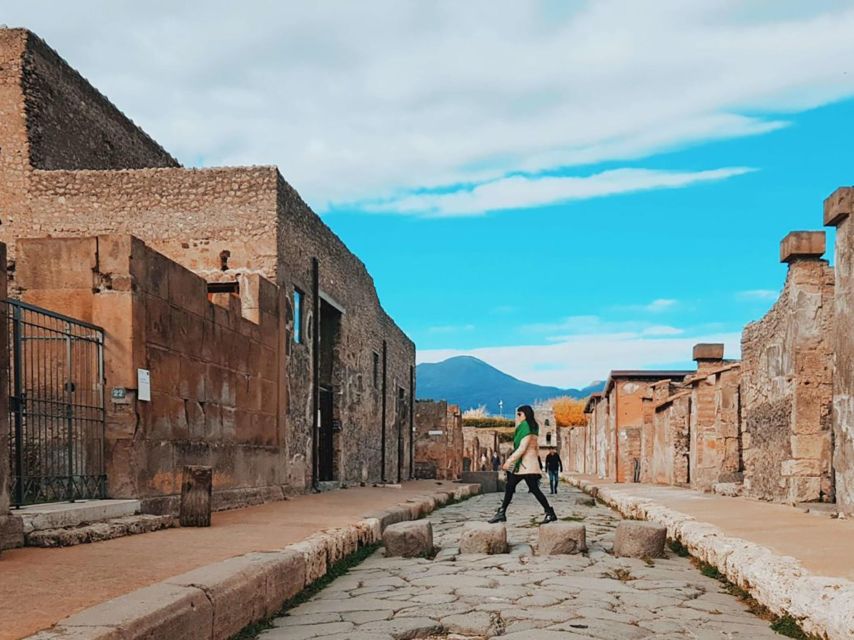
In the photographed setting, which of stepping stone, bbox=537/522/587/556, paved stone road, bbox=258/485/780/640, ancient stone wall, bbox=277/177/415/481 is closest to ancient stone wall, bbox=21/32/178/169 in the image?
ancient stone wall, bbox=277/177/415/481

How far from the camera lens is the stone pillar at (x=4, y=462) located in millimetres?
6176

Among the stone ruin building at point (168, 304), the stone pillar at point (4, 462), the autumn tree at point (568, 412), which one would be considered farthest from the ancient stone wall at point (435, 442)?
the autumn tree at point (568, 412)

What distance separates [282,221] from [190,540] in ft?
27.6

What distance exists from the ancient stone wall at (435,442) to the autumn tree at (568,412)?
38.9m

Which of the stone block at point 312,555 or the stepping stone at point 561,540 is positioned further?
the stepping stone at point 561,540

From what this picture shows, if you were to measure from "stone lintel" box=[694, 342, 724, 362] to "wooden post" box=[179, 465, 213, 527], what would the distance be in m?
14.4

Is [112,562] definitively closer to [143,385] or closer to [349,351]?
[143,385]

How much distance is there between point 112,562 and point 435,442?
1134 inches

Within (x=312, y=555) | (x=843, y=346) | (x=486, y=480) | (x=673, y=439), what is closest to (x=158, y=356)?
(x=312, y=555)

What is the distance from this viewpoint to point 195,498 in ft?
29.1

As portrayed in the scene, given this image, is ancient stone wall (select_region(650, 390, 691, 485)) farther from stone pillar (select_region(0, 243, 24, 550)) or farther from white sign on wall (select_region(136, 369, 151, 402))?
stone pillar (select_region(0, 243, 24, 550))

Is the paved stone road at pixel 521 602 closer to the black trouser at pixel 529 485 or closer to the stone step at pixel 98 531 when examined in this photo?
the stone step at pixel 98 531

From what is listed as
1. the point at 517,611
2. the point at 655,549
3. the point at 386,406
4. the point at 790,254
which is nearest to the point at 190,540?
the point at 517,611

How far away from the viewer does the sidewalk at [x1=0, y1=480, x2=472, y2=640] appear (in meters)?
4.19
